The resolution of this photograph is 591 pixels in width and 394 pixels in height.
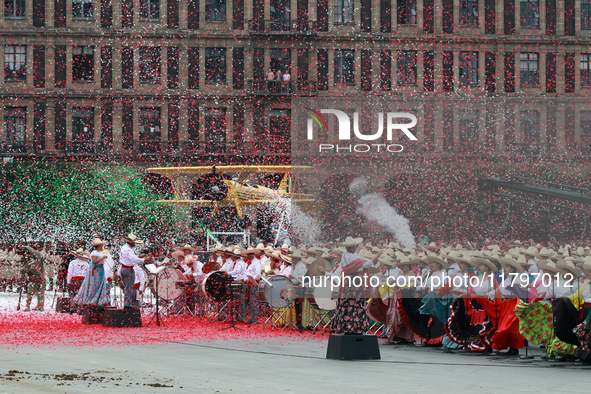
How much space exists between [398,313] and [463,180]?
3.30 meters

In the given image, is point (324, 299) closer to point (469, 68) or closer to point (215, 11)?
point (469, 68)

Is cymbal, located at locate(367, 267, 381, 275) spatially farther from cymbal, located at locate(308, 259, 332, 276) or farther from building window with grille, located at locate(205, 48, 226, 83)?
building window with grille, located at locate(205, 48, 226, 83)

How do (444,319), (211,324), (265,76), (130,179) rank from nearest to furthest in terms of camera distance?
(444,319) < (211,324) < (130,179) < (265,76)

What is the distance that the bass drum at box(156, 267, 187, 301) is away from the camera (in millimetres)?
18078

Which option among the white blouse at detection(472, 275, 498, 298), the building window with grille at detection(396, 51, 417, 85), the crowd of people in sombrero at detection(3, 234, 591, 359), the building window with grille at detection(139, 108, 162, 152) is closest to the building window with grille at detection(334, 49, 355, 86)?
the building window with grille at detection(396, 51, 417, 85)

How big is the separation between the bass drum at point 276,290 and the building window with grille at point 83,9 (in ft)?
117

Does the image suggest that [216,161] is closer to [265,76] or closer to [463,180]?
[265,76]

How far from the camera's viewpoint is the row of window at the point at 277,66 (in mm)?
48688

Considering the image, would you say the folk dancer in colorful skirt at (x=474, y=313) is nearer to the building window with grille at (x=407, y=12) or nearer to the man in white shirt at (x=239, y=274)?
the man in white shirt at (x=239, y=274)

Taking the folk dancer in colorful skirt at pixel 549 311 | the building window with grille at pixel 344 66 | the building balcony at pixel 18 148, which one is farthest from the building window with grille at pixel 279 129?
the folk dancer in colorful skirt at pixel 549 311

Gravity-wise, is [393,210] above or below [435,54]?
below

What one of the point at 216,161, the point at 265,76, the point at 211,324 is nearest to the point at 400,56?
the point at 265,76

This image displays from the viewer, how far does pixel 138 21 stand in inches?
1929

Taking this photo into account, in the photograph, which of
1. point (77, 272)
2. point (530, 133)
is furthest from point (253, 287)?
point (530, 133)
